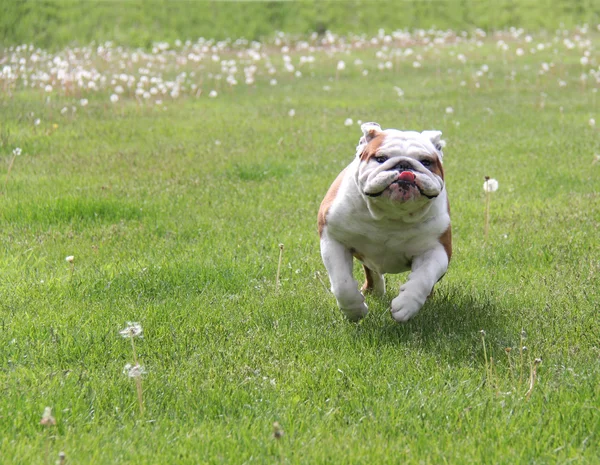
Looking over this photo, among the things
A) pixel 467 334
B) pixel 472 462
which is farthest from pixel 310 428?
pixel 467 334

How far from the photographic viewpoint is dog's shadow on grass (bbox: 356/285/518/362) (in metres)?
4.26

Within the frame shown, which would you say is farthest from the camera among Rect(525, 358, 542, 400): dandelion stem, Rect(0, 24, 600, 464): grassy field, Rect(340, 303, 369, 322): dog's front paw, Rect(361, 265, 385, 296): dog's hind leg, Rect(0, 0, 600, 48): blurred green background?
Rect(0, 0, 600, 48): blurred green background

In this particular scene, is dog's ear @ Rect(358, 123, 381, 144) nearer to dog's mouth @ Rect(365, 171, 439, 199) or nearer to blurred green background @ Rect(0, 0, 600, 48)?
dog's mouth @ Rect(365, 171, 439, 199)

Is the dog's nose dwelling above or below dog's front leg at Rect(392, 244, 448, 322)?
above

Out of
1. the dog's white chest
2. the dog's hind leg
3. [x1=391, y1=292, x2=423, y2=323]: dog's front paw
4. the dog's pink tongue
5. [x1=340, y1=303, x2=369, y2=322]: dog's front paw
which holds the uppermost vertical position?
the dog's pink tongue

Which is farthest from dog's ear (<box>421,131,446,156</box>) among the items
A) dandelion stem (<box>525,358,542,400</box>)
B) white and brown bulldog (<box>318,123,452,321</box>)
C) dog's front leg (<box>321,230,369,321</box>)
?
A: dandelion stem (<box>525,358,542,400</box>)

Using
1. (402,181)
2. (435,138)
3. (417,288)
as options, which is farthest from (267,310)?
(435,138)

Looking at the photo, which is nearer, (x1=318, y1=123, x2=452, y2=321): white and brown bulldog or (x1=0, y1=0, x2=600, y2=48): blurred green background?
(x1=318, y1=123, x2=452, y2=321): white and brown bulldog

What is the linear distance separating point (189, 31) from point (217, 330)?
24577 mm

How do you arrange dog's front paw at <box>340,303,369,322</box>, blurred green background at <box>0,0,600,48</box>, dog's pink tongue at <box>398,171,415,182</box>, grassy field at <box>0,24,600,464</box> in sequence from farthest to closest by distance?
blurred green background at <box>0,0,600,48</box>, dog's front paw at <box>340,303,369,322</box>, dog's pink tongue at <box>398,171,415,182</box>, grassy field at <box>0,24,600,464</box>

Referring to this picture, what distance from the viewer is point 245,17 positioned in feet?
94.8

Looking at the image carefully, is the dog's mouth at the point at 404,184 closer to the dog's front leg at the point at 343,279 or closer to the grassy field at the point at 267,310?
the dog's front leg at the point at 343,279

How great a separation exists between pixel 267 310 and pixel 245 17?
25472mm

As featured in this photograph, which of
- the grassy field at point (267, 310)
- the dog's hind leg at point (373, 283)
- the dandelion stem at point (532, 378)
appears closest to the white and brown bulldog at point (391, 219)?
the grassy field at point (267, 310)
